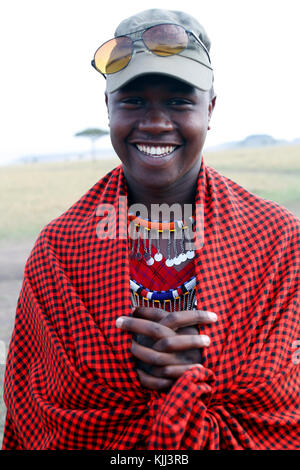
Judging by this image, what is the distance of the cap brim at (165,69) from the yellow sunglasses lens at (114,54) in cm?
3

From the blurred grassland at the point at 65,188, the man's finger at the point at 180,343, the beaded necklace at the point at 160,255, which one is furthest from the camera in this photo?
the blurred grassland at the point at 65,188

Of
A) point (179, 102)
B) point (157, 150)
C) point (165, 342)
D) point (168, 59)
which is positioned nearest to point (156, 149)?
point (157, 150)

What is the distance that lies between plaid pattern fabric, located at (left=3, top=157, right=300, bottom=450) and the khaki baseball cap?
0.45 metres

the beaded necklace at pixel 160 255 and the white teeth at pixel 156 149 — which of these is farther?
the beaded necklace at pixel 160 255

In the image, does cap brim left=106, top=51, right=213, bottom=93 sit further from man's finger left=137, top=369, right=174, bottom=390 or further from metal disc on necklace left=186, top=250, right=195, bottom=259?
man's finger left=137, top=369, right=174, bottom=390

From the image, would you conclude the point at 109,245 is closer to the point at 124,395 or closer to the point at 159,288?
the point at 159,288

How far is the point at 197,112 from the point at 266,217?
529 mm

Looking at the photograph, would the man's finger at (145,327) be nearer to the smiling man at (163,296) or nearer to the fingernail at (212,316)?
the smiling man at (163,296)

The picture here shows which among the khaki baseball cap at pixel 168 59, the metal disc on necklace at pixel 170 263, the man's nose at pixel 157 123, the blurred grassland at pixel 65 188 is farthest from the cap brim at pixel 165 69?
the blurred grassland at pixel 65 188

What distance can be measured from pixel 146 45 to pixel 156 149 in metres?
0.36

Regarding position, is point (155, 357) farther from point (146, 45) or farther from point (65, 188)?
point (65, 188)

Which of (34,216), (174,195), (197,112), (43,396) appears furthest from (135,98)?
(34,216)

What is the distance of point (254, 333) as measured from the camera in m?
1.83

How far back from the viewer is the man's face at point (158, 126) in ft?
5.74
